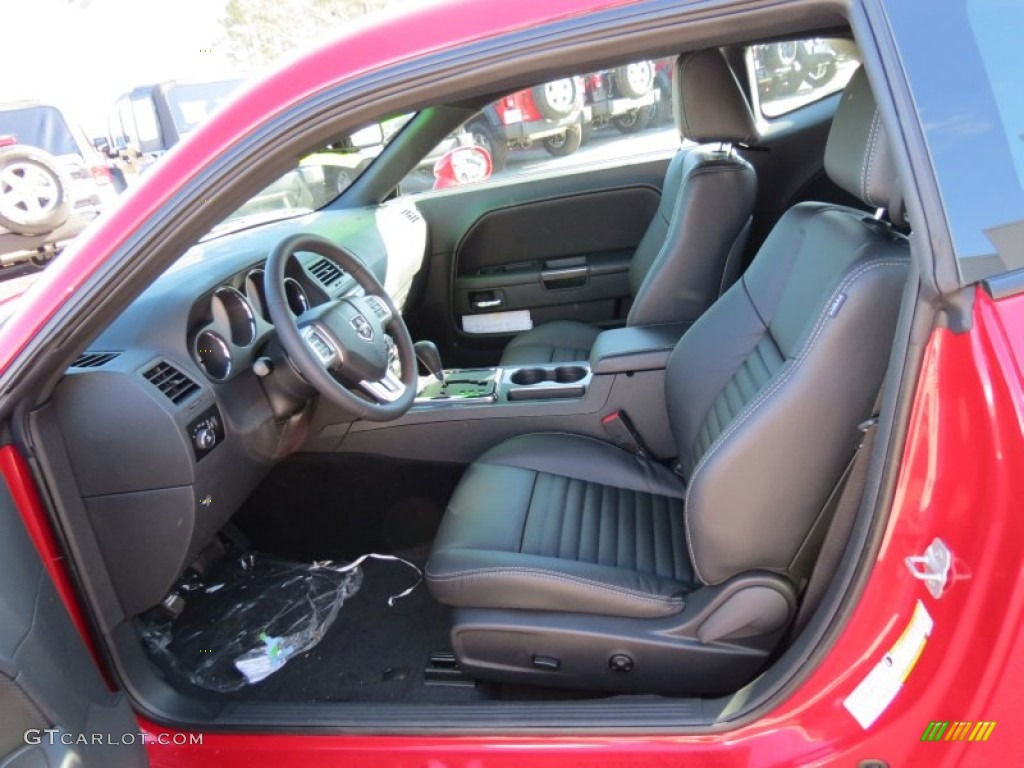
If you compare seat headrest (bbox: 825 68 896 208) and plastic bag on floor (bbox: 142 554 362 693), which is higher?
seat headrest (bbox: 825 68 896 208)

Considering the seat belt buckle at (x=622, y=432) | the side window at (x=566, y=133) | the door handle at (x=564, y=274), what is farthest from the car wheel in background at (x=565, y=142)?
the seat belt buckle at (x=622, y=432)

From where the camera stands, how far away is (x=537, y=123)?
3391 mm

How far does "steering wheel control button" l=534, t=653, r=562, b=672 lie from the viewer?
1.46m

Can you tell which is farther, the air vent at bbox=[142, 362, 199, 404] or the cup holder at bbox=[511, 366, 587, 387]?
the cup holder at bbox=[511, 366, 587, 387]

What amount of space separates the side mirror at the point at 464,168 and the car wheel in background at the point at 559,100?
339 millimetres

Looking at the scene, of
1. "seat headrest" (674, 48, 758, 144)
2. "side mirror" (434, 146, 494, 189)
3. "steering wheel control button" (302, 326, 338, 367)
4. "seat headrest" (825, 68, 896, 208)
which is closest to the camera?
"seat headrest" (825, 68, 896, 208)

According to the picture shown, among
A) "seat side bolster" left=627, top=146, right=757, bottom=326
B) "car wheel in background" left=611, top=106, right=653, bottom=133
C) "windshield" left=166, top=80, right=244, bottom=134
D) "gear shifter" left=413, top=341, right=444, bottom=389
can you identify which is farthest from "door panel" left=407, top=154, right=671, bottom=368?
"windshield" left=166, top=80, right=244, bottom=134

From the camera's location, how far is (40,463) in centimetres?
122

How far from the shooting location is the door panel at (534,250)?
3311mm

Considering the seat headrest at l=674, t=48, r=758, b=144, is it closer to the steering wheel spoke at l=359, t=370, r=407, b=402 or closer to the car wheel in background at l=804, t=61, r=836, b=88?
the car wheel in background at l=804, t=61, r=836, b=88

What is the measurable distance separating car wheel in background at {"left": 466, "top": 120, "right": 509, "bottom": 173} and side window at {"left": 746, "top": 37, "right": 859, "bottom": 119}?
3.64ft

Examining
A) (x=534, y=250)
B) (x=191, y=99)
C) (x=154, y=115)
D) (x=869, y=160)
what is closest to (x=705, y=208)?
(x=534, y=250)

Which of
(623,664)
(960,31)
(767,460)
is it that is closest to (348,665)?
(623,664)

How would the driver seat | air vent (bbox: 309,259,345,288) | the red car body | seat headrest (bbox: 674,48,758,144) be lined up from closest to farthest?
the red car body, the driver seat, air vent (bbox: 309,259,345,288), seat headrest (bbox: 674,48,758,144)
